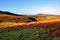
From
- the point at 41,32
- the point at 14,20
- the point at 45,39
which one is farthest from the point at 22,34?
the point at 14,20

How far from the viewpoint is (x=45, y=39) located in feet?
58.4

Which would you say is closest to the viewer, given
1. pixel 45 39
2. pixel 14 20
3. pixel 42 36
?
pixel 45 39

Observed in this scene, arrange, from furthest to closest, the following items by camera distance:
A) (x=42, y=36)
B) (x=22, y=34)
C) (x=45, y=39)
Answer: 1. (x=22, y=34)
2. (x=42, y=36)
3. (x=45, y=39)

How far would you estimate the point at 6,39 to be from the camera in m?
18.8

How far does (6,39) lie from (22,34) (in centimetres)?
249

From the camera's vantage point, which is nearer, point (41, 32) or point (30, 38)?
point (30, 38)

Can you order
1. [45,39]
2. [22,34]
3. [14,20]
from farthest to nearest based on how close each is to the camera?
[14,20] → [22,34] → [45,39]

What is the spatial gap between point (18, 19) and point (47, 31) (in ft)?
62.8

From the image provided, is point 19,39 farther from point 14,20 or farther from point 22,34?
point 14,20

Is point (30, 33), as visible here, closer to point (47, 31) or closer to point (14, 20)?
point (47, 31)

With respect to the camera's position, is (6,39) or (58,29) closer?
(6,39)

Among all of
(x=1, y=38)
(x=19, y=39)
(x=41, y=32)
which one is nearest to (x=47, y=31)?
(x=41, y=32)

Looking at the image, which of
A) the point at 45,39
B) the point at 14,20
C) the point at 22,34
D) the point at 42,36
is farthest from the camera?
the point at 14,20

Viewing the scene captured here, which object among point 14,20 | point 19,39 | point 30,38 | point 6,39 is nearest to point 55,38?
point 30,38
